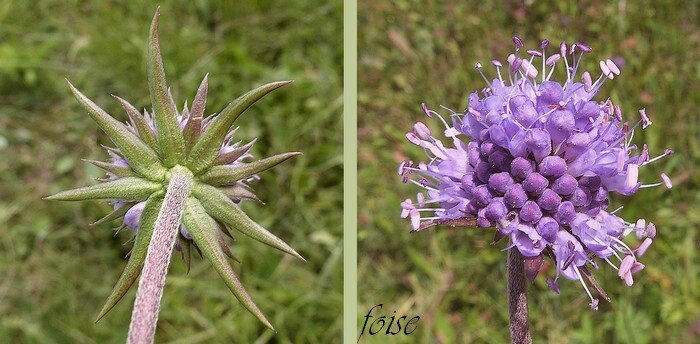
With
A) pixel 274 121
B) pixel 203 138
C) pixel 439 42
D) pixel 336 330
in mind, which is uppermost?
pixel 203 138

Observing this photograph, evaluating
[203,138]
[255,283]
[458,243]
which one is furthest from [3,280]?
[203,138]

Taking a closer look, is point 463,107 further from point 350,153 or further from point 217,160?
point 217,160

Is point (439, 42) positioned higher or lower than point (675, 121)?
higher

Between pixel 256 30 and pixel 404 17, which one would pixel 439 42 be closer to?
pixel 404 17

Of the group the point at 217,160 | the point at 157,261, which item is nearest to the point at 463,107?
the point at 217,160

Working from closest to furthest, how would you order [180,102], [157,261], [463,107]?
[157,261], [463,107], [180,102]
